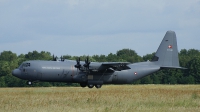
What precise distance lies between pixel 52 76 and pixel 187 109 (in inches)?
1083

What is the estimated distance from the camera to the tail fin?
194ft

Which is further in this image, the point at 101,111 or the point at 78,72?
the point at 78,72

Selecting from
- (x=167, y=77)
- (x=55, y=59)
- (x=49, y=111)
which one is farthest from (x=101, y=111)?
(x=167, y=77)

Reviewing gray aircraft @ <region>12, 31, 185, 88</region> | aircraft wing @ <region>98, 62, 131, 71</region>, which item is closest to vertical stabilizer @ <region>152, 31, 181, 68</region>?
gray aircraft @ <region>12, 31, 185, 88</region>

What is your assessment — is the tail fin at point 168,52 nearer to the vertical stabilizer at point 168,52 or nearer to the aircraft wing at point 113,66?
the vertical stabilizer at point 168,52

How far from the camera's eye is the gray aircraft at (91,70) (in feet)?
169

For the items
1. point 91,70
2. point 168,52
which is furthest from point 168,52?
point 91,70

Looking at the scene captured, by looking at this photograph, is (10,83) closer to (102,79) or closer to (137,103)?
(102,79)

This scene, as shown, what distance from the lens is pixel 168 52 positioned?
59.7 meters

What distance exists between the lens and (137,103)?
30.0 meters

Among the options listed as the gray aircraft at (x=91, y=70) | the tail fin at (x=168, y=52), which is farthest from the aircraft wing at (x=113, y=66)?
the tail fin at (x=168, y=52)

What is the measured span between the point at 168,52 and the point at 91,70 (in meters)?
11.6

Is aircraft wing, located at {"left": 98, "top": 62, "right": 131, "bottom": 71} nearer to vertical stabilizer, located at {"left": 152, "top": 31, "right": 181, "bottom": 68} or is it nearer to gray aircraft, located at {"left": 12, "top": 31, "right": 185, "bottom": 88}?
gray aircraft, located at {"left": 12, "top": 31, "right": 185, "bottom": 88}

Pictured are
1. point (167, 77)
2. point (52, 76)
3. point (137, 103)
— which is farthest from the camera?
point (167, 77)
